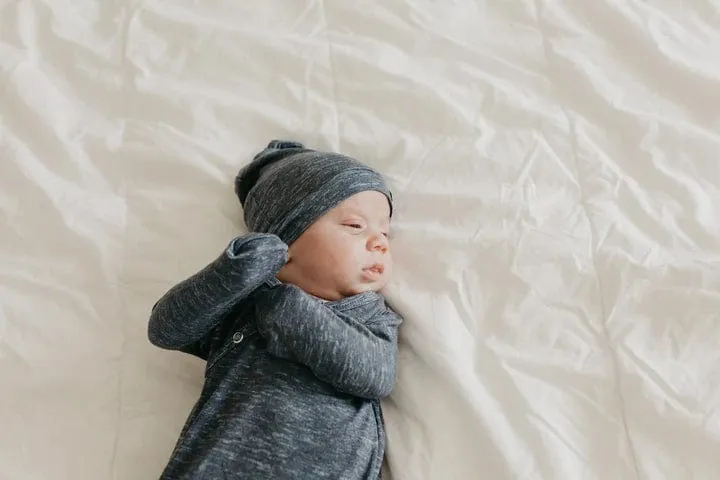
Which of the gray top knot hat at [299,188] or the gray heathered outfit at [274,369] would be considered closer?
the gray heathered outfit at [274,369]

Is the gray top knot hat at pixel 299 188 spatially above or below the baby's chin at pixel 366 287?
above

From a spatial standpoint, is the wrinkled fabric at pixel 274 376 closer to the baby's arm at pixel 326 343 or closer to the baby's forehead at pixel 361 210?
the baby's arm at pixel 326 343

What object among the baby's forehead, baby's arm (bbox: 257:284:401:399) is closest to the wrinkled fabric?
baby's arm (bbox: 257:284:401:399)

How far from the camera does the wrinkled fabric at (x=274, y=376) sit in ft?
2.78

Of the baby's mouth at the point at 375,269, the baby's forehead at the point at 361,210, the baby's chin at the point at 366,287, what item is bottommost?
the baby's chin at the point at 366,287

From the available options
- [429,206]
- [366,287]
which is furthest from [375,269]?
[429,206]

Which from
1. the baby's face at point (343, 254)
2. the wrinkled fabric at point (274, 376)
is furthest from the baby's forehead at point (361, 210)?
the wrinkled fabric at point (274, 376)

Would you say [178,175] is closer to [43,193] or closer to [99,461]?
[43,193]

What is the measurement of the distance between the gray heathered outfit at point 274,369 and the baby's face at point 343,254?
0.02 m

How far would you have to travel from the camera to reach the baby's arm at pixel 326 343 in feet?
2.86

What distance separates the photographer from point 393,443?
91 cm

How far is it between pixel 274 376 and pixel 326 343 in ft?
0.27

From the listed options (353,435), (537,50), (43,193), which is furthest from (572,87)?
(43,193)

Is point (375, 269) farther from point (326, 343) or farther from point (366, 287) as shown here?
point (326, 343)
